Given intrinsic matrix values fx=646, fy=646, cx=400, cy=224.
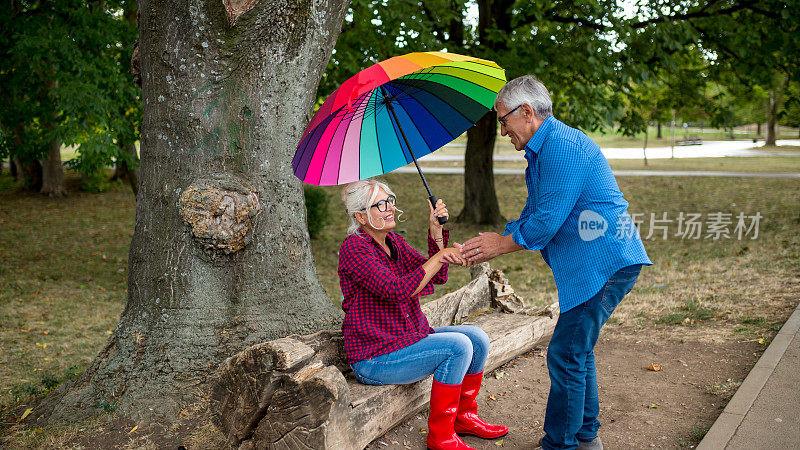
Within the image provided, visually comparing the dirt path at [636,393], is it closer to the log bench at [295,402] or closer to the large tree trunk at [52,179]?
the log bench at [295,402]

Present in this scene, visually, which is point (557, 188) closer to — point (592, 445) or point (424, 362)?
point (424, 362)

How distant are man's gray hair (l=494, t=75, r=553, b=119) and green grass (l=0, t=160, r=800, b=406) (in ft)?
12.5

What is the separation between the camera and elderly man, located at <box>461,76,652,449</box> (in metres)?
3.29

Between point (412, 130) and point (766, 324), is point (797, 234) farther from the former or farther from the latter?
point (412, 130)

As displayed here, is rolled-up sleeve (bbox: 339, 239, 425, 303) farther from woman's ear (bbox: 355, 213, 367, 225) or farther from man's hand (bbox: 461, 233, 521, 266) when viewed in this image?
A: man's hand (bbox: 461, 233, 521, 266)

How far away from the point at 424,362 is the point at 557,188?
1209mm

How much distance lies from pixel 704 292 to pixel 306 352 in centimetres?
584

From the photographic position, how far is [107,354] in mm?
4320

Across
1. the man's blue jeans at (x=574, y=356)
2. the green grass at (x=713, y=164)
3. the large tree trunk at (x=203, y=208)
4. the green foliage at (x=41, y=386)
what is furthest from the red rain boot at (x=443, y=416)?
the green grass at (x=713, y=164)

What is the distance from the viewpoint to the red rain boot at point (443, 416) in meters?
3.62

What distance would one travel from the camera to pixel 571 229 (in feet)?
11.1

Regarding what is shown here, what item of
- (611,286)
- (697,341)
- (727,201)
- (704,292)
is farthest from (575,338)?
(727,201)

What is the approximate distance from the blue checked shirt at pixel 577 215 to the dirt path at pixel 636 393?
1263 millimetres

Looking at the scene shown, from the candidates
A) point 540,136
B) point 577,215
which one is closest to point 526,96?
point 540,136
